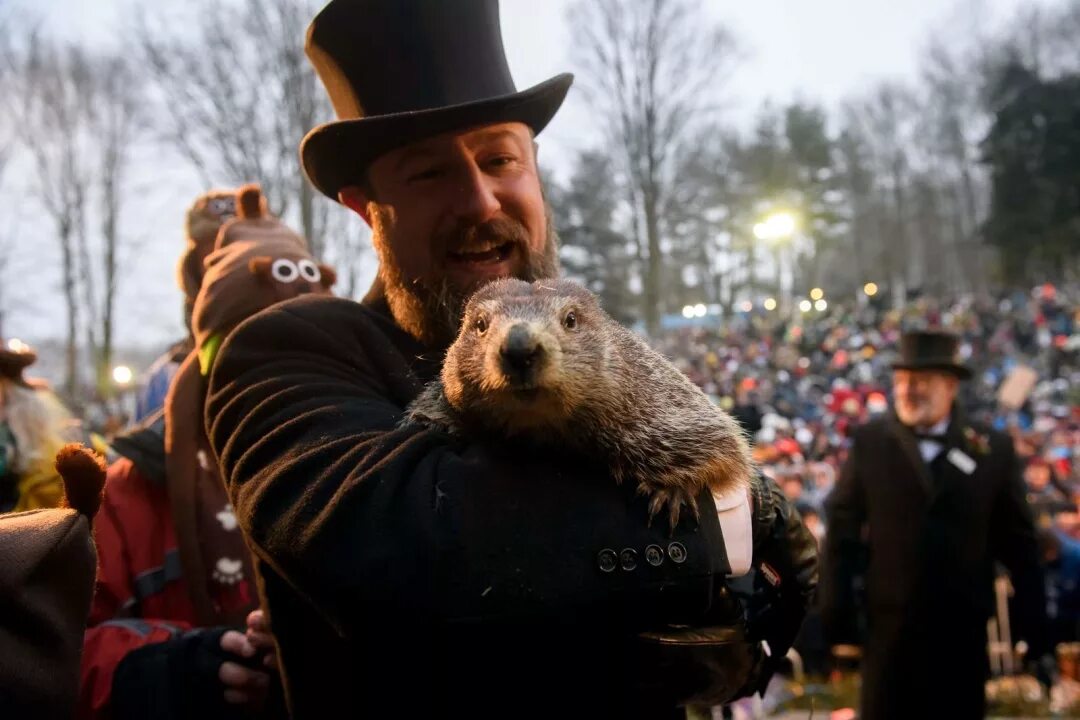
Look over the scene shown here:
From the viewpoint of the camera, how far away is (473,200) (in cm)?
191

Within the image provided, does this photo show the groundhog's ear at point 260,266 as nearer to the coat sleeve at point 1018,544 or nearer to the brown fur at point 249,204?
the brown fur at point 249,204

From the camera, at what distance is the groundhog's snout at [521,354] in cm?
142

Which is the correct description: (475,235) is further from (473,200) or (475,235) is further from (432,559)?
(432,559)

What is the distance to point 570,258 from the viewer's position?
27438mm

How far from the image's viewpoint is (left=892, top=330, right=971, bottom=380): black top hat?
5.21 metres

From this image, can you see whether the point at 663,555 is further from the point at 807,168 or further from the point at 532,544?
the point at 807,168

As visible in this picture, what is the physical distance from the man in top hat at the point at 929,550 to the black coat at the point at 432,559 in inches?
158

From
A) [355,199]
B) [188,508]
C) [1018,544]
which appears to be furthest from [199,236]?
[1018,544]

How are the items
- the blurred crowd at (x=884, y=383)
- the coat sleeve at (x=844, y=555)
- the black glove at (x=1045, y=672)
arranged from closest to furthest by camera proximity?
the coat sleeve at (x=844, y=555), the black glove at (x=1045, y=672), the blurred crowd at (x=884, y=383)

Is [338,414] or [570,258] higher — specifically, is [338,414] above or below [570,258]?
below

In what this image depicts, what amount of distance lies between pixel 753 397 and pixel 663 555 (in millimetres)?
20129

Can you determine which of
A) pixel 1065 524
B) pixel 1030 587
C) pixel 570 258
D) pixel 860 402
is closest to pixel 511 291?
pixel 1030 587

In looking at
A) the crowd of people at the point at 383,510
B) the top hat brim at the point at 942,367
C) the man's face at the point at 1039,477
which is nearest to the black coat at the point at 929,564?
the top hat brim at the point at 942,367

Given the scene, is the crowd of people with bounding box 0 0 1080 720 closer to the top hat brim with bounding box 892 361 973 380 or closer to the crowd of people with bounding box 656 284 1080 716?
the top hat brim with bounding box 892 361 973 380
